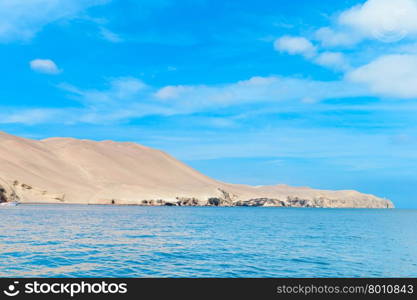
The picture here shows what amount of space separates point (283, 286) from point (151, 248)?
17.6 m

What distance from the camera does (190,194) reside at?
195250 mm

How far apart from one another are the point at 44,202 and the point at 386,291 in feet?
516

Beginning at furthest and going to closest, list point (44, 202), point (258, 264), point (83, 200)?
point (83, 200)
point (44, 202)
point (258, 264)

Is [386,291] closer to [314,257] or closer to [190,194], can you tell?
[314,257]

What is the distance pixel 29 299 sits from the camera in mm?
11812

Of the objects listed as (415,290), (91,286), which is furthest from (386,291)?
(91,286)

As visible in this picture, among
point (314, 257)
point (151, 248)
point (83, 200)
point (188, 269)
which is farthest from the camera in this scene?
point (83, 200)

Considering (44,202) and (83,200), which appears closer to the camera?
(44,202)

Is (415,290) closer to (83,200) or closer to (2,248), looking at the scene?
(2,248)

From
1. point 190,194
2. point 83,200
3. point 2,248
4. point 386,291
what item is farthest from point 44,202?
point 386,291

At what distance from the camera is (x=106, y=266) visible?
71.1 feet

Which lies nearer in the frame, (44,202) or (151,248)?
(151,248)

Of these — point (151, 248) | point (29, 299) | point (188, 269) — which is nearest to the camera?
point (29, 299)

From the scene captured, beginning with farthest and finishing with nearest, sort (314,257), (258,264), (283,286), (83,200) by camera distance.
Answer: (83,200)
(314,257)
(258,264)
(283,286)
